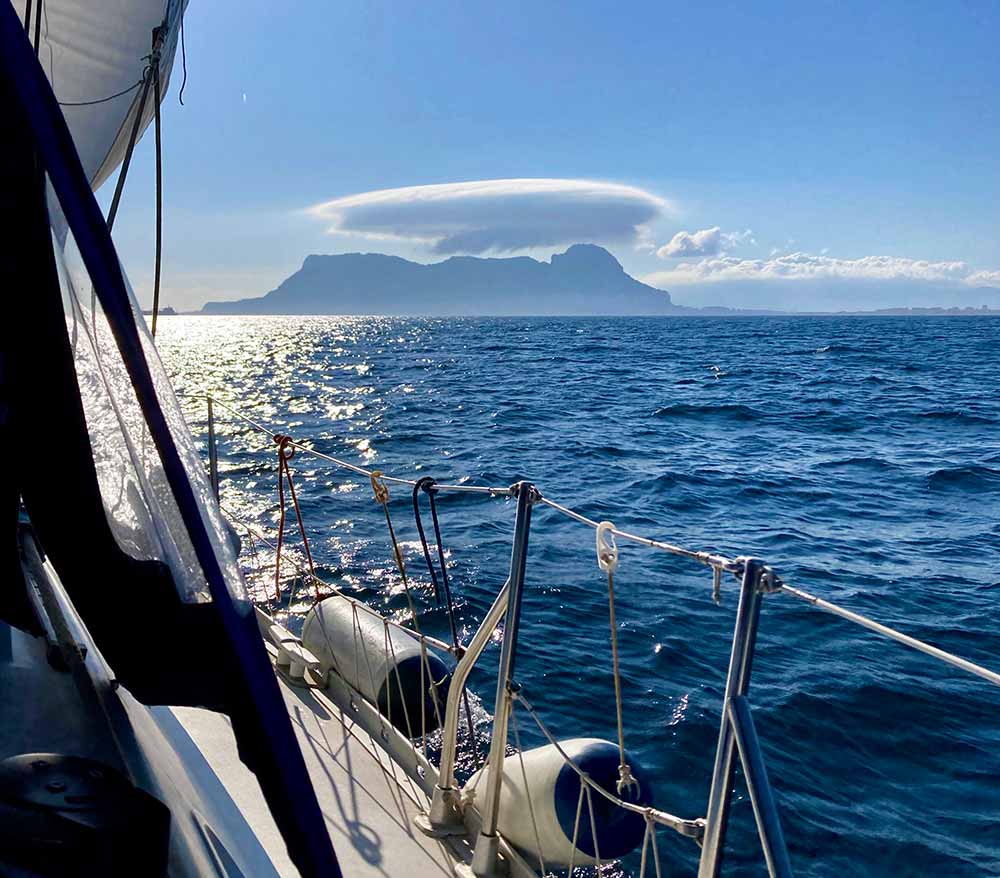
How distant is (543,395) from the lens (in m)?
23.1

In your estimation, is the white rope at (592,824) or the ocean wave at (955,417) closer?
the white rope at (592,824)

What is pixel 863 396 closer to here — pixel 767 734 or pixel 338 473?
pixel 338 473

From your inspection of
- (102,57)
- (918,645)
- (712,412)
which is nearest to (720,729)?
(918,645)

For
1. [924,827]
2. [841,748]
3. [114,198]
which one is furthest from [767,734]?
[114,198]

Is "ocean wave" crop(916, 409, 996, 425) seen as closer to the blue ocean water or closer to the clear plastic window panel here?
the blue ocean water

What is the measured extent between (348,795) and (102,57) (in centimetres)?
324

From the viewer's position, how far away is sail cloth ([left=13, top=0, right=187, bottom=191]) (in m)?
3.26

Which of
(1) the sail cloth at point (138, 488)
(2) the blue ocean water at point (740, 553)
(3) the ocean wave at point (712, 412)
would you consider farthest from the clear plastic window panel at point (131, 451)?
(3) the ocean wave at point (712, 412)

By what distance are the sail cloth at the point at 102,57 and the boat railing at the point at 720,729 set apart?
71.3 inches

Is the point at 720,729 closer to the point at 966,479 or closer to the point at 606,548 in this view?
the point at 606,548

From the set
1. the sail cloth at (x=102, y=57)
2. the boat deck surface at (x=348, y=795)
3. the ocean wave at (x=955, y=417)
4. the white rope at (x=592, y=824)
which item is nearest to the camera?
the white rope at (x=592, y=824)

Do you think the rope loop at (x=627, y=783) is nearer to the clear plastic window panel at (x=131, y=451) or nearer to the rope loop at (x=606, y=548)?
the rope loop at (x=606, y=548)

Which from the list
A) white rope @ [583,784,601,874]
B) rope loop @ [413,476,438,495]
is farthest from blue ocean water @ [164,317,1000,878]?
rope loop @ [413,476,438,495]

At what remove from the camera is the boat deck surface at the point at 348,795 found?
2484mm
